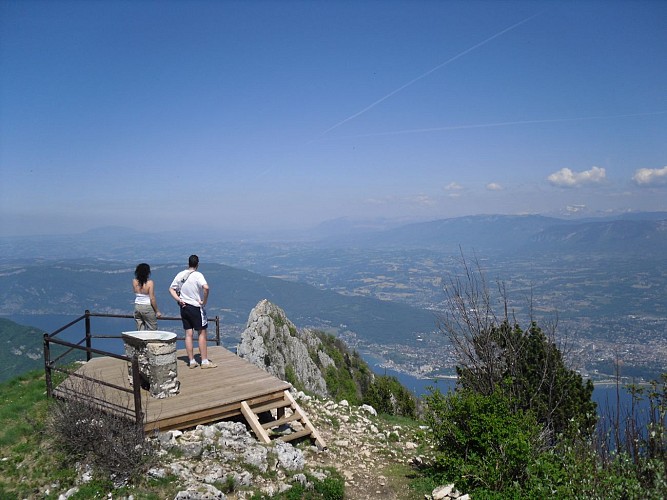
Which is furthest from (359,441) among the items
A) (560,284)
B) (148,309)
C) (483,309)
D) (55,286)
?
(55,286)

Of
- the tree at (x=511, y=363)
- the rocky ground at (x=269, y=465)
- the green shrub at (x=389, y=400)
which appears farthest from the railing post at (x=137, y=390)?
the green shrub at (x=389, y=400)

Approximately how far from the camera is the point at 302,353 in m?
22.8

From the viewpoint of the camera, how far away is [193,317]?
10391mm

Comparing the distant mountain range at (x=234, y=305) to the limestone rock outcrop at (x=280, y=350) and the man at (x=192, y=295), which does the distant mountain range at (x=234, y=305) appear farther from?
the man at (x=192, y=295)

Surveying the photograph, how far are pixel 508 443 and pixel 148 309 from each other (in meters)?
8.46

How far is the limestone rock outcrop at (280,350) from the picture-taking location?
19.0m

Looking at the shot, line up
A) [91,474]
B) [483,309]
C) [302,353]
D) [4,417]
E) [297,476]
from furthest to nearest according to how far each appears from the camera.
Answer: [302,353] → [483,309] → [4,417] → [297,476] → [91,474]

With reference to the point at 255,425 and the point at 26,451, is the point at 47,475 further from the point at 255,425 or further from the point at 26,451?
the point at 255,425

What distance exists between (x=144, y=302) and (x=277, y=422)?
442 centimetres

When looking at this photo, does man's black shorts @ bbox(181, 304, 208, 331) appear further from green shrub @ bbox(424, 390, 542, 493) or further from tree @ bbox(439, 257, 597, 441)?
tree @ bbox(439, 257, 597, 441)

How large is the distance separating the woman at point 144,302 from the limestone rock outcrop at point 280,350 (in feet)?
25.8

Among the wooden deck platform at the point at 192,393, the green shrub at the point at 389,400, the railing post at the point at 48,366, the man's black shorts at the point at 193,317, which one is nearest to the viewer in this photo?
the wooden deck platform at the point at 192,393

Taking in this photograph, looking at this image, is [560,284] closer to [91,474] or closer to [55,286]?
[91,474]

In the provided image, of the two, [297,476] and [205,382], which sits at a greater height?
[205,382]
